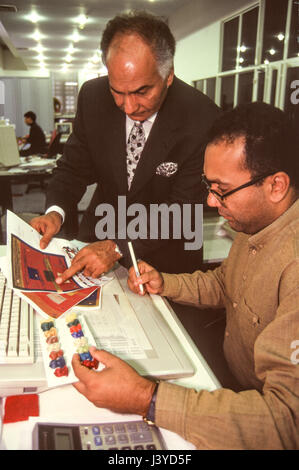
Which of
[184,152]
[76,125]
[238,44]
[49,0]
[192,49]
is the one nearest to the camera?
[184,152]

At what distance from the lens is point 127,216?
167 centimetres

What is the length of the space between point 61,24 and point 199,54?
3013mm

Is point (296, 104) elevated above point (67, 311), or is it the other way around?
point (296, 104)

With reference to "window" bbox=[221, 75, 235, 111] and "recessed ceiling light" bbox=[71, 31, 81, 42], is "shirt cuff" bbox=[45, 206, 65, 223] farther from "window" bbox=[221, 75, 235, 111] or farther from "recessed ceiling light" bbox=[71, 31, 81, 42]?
"recessed ceiling light" bbox=[71, 31, 81, 42]

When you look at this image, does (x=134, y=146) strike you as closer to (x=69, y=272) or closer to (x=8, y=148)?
(x=69, y=272)

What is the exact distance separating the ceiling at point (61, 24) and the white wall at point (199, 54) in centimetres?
61

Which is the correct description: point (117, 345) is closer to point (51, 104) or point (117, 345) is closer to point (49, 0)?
point (49, 0)

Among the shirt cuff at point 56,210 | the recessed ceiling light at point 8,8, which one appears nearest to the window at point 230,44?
the recessed ceiling light at point 8,8

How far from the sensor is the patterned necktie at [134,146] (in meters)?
1.54

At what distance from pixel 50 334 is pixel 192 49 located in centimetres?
771

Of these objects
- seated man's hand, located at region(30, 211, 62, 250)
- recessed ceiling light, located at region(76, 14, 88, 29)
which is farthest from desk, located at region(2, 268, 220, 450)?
recessed ceiling light, located at region(76, 14, 88, 29)

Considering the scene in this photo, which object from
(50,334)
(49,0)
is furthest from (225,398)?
(49,0)

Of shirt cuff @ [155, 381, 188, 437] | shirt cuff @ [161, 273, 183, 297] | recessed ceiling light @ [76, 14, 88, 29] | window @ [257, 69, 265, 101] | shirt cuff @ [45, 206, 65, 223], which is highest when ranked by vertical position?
recessed ceiling light @ [76, 14, 88, 29]

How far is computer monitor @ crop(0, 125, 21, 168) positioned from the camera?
3.61 metres
